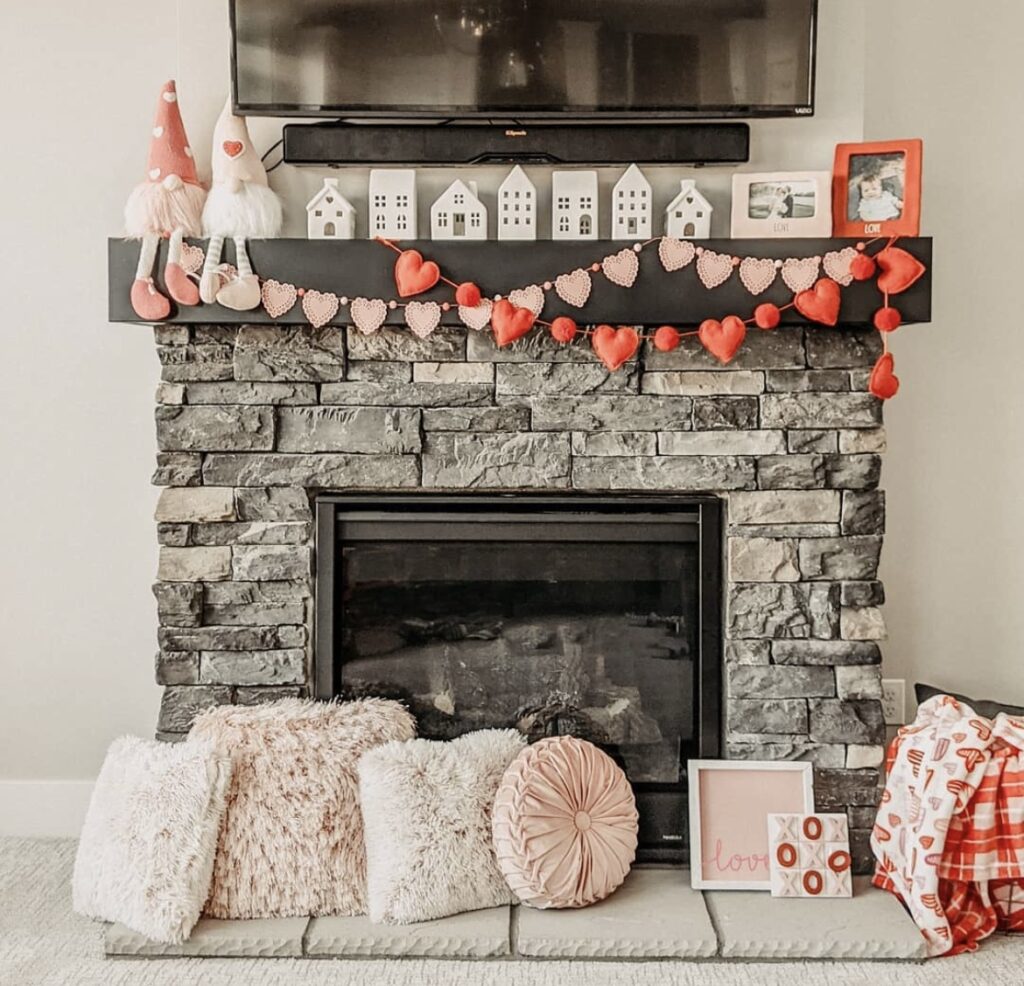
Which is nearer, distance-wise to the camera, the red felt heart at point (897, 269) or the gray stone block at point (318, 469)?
the red felt heart at point (897, 269)

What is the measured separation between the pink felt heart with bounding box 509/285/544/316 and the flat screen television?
348 mm

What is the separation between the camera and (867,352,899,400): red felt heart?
223 cm

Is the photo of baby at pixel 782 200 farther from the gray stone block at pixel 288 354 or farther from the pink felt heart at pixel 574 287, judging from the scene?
the gray stone block at pixel 288 354

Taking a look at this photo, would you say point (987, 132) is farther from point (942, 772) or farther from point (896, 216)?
point (942, 772)

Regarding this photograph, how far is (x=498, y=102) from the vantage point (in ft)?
7.38

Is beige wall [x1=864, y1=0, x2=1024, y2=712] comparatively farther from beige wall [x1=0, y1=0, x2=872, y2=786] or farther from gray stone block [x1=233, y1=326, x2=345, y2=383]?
beige wall [x1=0, y1=0, x2=872, y2=786]

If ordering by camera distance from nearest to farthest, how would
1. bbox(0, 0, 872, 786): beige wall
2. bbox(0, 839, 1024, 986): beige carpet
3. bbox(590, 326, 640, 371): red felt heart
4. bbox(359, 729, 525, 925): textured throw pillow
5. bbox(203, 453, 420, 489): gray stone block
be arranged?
bbox(0, 839, 1024, 986): beige carpet < bbox(359, 729, 525, 925): textured throw pillow < bbox(590, 326, 640, 371): red felt heart < bbox(203, 453, 420, 489): gray stone block < bbox(0, 0, 872, 786): beige wall

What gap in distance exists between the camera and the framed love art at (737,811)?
2.28m

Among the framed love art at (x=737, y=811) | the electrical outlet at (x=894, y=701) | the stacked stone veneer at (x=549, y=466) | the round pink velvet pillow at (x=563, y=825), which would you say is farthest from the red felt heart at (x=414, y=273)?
the electrical outlet at (x=894, y=701)

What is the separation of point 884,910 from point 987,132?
5.53 ft

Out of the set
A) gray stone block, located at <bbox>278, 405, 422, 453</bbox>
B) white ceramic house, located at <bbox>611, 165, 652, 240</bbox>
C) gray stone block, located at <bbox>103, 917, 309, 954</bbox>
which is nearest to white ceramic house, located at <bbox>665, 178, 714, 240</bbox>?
white ceramic house, located at <bbox>611, 165, 652, 240</bbox>

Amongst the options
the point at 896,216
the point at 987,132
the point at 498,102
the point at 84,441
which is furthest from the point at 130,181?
the point at 987,132

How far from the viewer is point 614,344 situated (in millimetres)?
2227

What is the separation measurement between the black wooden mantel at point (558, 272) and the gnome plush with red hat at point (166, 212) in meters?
0.03
